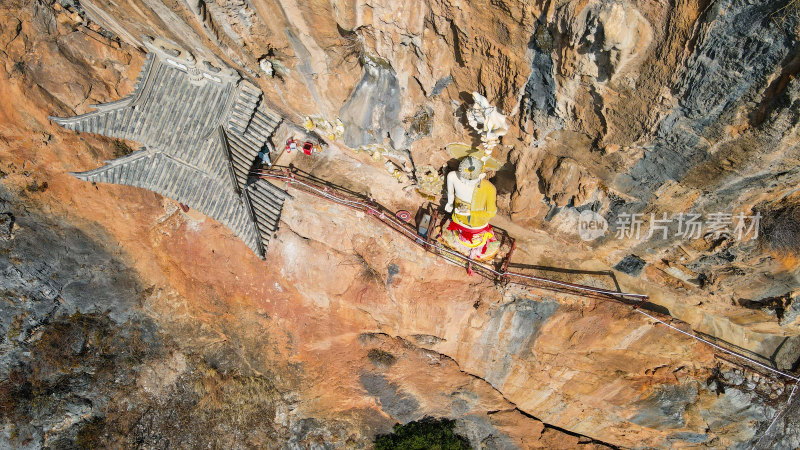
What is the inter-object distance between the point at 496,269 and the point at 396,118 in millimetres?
5177

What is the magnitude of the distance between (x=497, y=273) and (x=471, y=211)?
7.07 ft

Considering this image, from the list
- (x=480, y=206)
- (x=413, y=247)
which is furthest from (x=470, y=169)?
(x=413, y=247)

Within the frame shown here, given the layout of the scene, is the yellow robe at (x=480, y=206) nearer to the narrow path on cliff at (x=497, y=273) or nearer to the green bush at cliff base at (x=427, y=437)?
the narrow path on cliff at (x=497, y=273)

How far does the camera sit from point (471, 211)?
1151 centimetres

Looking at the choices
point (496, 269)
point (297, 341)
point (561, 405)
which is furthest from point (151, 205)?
point (561, 405)

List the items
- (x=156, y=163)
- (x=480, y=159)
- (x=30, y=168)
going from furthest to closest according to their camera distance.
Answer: (x=30, y=168), (x=156, y=163), (x=480, y=159)

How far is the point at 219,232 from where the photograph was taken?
14289 millimetres

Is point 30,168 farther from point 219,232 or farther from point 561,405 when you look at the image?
point 561,405

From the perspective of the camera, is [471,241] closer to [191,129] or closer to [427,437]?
[191,129]

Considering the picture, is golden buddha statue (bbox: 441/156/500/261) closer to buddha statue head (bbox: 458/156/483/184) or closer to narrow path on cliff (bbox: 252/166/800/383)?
buddha statue head (bbox: 458/156/483/184)

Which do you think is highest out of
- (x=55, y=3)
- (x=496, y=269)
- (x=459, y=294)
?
(x=55, y=3)

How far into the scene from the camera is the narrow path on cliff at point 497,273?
38.9 ft

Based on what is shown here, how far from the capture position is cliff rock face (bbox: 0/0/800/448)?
25.5 feet

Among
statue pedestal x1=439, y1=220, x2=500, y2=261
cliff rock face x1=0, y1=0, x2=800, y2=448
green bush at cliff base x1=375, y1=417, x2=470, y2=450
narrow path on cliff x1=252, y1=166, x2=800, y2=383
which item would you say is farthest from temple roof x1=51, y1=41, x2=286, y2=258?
green bush at cliff base x1=375, y1=417, x2=470, y2=450
